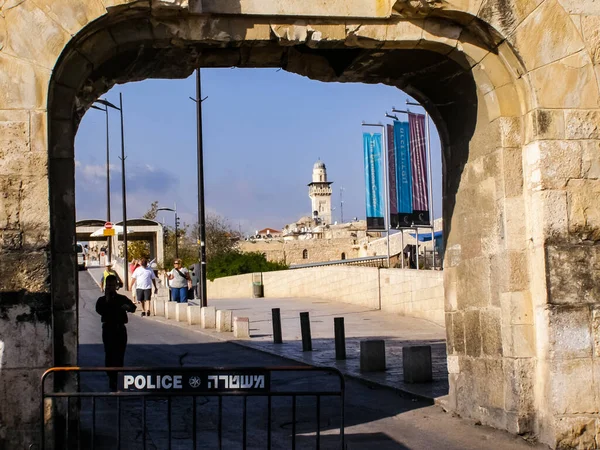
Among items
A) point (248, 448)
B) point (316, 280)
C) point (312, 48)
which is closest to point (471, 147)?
point (312, 48)

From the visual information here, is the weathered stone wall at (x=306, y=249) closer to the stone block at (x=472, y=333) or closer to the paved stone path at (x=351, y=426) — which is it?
the paved stone path at (x=351, y=426)

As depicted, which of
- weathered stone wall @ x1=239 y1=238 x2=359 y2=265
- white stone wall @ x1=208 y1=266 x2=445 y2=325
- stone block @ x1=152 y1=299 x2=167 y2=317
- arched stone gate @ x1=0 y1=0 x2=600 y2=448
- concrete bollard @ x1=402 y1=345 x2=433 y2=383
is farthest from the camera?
weathered stone wall @ x1=239 y1=238 x2=359 y2=265

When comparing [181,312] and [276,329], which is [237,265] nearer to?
[181,312]

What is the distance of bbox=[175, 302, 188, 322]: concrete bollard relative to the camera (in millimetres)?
22628

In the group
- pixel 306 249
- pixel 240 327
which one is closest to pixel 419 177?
pixel 240 327

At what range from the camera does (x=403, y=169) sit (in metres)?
29.8

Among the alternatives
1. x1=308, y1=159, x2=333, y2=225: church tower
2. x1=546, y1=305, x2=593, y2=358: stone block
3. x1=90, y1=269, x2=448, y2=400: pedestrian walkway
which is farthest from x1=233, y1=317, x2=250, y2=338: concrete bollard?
x1=308, y1=159, x2=333, y2=225: church tower

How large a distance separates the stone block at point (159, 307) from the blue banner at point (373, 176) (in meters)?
9.95

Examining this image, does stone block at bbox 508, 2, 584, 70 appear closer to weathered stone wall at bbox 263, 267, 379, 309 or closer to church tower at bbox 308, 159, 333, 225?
weathered stone wall at bbox 263, 267, 379, 309

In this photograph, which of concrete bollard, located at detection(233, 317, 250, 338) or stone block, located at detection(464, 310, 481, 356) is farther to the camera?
concrete bollard, located at detection(233, 317, 250, 338)

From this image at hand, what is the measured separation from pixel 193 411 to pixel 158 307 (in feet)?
58.0

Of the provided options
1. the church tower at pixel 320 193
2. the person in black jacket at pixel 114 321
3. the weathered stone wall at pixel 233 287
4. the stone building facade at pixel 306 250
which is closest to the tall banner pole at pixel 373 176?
the weathered stone wall at pixel 233 287

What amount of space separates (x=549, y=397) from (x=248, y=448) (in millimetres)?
2978

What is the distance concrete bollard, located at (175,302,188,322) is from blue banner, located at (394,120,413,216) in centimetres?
981
